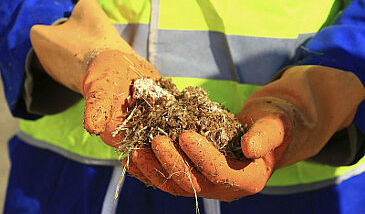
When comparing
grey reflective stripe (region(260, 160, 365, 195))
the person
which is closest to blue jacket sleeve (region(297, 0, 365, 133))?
the person

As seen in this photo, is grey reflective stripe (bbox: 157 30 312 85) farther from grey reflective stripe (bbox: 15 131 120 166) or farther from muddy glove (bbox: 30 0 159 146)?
grey reflective stripe (bbox: 15 131 120 166)

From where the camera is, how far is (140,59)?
1027 millimetres

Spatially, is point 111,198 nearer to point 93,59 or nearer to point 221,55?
point 93,59

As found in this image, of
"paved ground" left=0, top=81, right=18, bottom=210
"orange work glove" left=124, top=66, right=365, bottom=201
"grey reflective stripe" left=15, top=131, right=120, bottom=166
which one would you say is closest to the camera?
"orange work glove" left=124, top=66, right=365, bottom=201

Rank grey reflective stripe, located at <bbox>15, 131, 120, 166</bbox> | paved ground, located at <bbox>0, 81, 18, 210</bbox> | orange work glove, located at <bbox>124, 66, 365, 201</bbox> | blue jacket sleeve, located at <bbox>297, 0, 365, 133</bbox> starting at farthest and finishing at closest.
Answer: paved ground, located at <bbox>0, 81, 18, 210</bbox> < grey reflective stripe, located at <bbox>15, 131, 120, 166</bbox> < blue jacket sleeve, located at <bbox>297, 0, 365, 133</bbox> < orange work glove, located at <bbox>124, 66, 365, 201</bbox>

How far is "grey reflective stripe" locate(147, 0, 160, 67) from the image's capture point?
1043mm

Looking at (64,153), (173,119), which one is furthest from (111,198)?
(173,119)

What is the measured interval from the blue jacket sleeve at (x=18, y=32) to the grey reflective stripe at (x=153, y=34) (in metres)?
0.36

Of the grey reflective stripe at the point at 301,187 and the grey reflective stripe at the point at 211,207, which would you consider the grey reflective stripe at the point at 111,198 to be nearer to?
the grey reflective stripe at the point at 211,207

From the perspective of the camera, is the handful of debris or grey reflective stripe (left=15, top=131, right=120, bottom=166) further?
grey reflective stripe (left=15, top=131, right=120, bottom=166)

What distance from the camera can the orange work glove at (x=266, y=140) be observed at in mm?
774

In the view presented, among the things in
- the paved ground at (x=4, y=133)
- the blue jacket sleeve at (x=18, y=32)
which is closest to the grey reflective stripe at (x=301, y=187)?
the blue jacket sleeve at (x=18, y=32)

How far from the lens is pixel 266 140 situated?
2.61 feet

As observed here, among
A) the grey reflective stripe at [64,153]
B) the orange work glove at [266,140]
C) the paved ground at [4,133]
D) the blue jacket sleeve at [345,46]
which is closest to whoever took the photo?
the orange work glove at [266,140]
